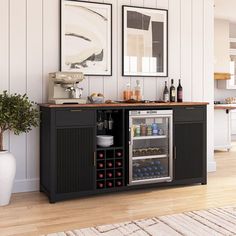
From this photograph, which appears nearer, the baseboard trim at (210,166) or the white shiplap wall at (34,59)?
the white shiplap wall at (34,59)

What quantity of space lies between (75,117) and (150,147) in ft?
3.32

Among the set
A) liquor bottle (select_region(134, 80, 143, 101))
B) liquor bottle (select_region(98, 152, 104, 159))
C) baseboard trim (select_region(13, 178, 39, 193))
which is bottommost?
baseboard trim (select_region(13, 178, 39, 193))

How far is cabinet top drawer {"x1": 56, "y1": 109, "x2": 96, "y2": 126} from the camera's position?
3.72 meters

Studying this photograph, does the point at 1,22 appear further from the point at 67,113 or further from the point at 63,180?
the point at 63,180

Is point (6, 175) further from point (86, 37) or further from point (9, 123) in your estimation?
point (86, 37)

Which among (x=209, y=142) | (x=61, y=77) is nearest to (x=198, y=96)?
(x=209, y=142)

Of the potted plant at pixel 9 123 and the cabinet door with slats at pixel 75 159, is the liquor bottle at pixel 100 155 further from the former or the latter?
the potted plant at pixel 9 123

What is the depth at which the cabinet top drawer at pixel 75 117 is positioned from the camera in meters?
3.72

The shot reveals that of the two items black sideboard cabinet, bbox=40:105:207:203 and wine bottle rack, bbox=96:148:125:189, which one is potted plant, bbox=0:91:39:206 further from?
wine bottle rack, bbox=96:148:125:189

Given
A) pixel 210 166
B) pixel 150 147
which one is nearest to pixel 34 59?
pixel 150 147

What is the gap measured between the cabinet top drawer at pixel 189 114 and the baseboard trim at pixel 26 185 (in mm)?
1710

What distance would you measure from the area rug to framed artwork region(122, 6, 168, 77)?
197 cm

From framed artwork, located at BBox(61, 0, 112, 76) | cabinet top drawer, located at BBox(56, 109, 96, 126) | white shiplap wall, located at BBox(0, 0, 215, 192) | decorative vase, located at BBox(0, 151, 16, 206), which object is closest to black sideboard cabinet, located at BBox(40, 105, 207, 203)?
cabinet top drawer, located at BBox(56, 109, 96, 126)

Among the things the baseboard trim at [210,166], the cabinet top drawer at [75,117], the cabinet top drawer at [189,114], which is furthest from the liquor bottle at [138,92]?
the baseboard trim at [210,166]
